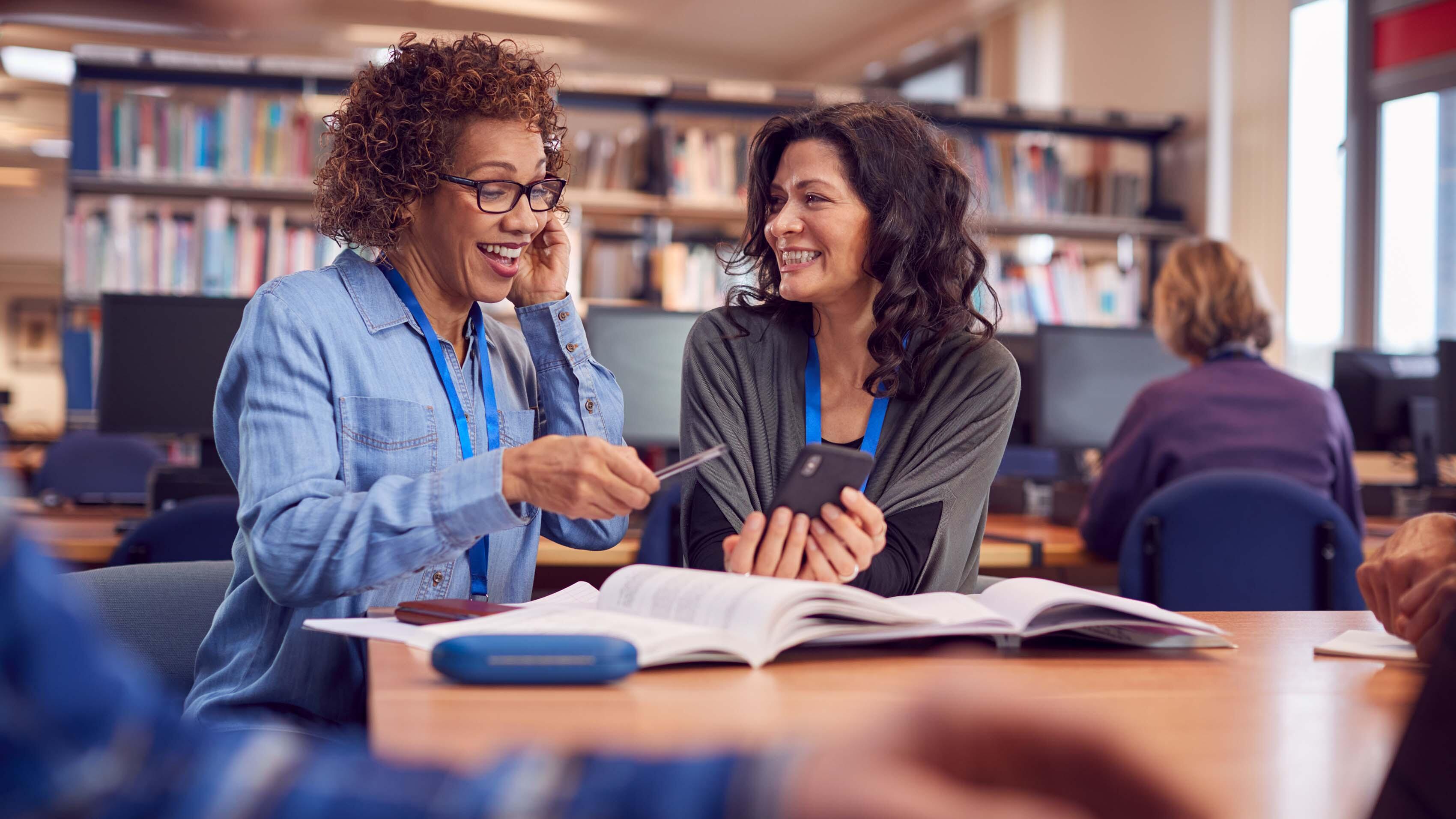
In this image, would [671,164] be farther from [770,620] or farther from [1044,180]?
[770,620]

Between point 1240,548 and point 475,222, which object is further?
point 1240,548

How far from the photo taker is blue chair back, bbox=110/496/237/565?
83.4 inches

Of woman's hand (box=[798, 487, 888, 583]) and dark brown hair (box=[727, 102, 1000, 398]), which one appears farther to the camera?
dark brown hair (box=[727, 102, 1000, 398])

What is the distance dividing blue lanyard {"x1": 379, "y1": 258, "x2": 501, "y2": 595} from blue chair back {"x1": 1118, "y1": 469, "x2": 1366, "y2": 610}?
1.42 meters

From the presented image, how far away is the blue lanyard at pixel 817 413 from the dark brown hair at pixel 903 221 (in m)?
0.08

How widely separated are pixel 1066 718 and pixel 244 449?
101 centimetres

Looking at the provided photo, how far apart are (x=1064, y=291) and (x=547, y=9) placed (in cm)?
436

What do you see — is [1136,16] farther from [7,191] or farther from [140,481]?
[7,191]

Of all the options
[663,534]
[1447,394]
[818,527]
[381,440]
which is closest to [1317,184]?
[1447,394]

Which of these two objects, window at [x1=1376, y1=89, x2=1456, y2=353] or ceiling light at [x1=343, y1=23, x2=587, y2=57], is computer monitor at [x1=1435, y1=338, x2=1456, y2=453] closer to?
window at [x1=1376, y1=89, x2=1456, y2=353]

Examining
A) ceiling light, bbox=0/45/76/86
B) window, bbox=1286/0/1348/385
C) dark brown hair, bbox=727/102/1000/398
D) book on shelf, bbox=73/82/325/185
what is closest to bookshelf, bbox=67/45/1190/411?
book on shelf, bbox=73/82/325/185

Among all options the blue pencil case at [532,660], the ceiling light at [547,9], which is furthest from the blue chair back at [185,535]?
the ceiling light at [547,9]

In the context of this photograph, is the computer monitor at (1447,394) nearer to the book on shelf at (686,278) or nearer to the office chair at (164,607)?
the book on shelf at (686,278)

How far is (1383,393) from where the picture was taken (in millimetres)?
3826
